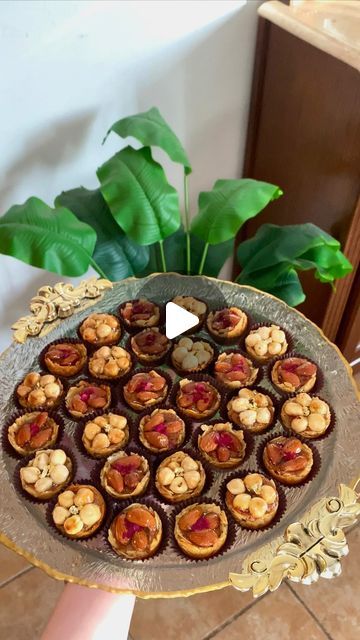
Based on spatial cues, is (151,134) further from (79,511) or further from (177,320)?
(79,511)

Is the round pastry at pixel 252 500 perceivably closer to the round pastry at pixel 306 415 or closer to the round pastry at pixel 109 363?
the round pastry at pixel 306 415

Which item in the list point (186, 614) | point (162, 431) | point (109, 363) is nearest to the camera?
point (162, 431)

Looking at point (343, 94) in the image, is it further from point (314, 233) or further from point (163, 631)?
point (163, 631)

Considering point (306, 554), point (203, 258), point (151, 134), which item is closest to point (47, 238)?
point (151, 134)

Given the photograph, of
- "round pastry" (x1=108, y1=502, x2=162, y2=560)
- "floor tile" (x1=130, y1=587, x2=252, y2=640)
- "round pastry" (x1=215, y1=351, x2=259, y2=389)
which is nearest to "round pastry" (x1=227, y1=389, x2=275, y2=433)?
"round pastry" (x1=215, y1=351, x2=259, y2=389)

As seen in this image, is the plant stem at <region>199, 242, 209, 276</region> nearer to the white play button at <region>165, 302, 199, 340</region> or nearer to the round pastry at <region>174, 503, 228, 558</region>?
the white play button at <region>165, 302, 199, 340</region>

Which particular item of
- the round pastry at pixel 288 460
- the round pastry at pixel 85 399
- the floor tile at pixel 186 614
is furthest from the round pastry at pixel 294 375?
the floor tile at pixel 186 614
